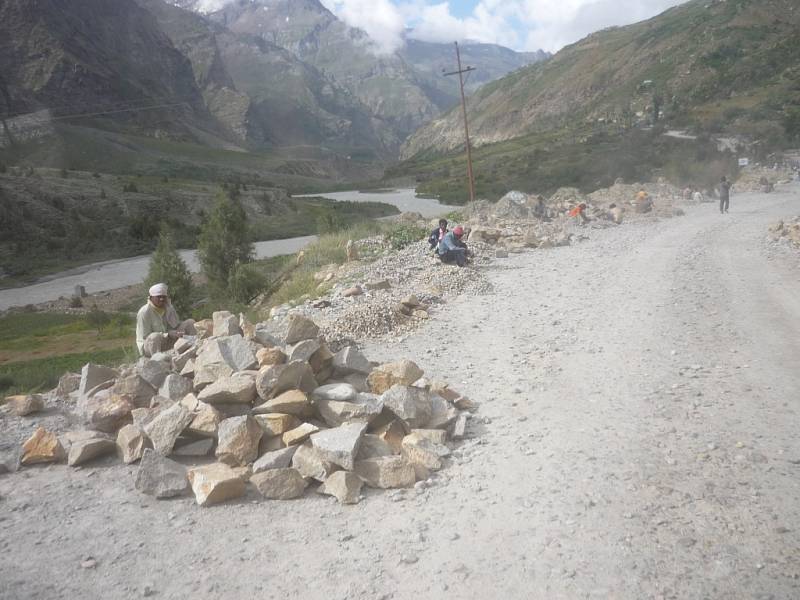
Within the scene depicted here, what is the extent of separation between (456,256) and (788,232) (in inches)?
386

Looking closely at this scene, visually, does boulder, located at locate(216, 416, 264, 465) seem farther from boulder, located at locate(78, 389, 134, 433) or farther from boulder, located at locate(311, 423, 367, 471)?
boulder, located at locate(78, 389, 134, 433)

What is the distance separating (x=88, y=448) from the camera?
6055 mm

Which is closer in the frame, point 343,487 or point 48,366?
point 343,487

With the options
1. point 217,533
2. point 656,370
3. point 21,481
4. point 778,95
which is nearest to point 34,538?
point 21,481

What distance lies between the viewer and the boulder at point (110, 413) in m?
6.64

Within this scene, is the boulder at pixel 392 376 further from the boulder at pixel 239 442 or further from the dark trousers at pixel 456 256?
the dark trousers at pixel 456 256

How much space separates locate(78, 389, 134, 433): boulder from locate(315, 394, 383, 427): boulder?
221 cm

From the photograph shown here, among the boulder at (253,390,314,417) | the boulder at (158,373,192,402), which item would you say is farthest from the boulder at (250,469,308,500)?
the boulder at (158,373,192,402)

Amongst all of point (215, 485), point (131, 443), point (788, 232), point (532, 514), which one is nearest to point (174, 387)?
point (131, 443)

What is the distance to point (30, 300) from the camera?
5228cm

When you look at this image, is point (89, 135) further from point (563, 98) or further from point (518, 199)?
point (518, 199)

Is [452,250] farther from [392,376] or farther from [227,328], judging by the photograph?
[392,376]

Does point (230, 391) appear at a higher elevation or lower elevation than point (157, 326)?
lower

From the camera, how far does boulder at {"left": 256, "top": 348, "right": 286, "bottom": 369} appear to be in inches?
271
